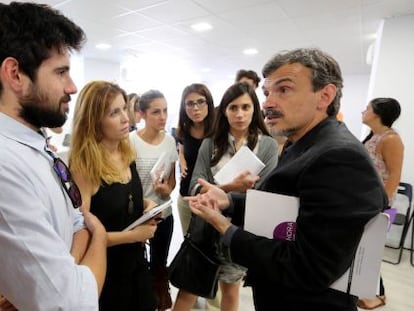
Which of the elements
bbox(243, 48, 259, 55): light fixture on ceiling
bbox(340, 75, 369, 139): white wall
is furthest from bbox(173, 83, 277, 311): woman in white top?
bbox(340, 75, 369, 139): white wall

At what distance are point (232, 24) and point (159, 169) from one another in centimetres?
286

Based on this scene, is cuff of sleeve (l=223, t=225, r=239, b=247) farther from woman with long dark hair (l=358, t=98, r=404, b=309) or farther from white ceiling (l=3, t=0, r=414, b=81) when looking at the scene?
white ceiling (l=3, t=0, r=414, b=81)

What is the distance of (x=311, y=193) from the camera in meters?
0.72

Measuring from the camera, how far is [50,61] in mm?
719

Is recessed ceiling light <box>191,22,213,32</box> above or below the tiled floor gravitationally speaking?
above

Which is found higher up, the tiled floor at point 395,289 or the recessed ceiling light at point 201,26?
the recessed ceiling light at point 201,26

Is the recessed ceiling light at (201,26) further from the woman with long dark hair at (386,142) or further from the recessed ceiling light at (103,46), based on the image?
the woman with long dark hair at (386,142)

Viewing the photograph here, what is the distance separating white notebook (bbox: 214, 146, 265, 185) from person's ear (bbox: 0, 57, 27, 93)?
3.20 feet

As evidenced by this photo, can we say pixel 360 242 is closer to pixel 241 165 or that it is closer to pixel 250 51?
pixel 241 165

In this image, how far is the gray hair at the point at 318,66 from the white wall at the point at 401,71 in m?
2.87

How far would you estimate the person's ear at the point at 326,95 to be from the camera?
2.79 ft

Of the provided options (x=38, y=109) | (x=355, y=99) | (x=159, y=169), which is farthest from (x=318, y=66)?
(x=355, y=99)

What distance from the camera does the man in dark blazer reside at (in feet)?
2.29

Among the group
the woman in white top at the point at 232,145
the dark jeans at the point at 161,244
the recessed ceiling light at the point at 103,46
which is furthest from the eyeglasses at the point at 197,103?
the recessed ceiling light at the point at 103,46
